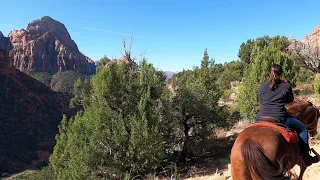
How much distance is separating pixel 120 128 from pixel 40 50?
17806 cm

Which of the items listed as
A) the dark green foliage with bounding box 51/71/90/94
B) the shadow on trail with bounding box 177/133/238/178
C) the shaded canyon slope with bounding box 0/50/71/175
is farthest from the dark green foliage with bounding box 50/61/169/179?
the dark green foliage with bounding box 51/71/90/94

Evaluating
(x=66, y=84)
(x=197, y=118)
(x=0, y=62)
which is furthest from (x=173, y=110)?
(x=66, y=84)

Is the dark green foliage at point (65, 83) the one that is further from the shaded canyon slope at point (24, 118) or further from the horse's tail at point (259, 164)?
the horse's tail at point (259, 164)

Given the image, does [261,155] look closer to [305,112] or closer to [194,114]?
[305,112]

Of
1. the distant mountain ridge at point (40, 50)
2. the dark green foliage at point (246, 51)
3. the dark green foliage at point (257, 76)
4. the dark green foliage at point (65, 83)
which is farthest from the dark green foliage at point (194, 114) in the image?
the distant mountain ridge at point (40, 50)

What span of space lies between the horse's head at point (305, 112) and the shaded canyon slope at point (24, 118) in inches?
2165

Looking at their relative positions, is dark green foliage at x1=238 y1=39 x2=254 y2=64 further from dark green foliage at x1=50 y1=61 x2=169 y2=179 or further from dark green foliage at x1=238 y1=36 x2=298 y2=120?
dark green foliage at x1=50 y1=61 x2=169 y2=179

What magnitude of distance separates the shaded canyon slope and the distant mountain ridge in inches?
3157

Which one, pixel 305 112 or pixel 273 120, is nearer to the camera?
pixel 273 120

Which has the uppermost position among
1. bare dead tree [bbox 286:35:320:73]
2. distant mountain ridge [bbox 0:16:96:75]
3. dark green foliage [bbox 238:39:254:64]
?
distant mountain ridge [bbox 0:16:96:75]

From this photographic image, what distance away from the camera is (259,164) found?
361cm

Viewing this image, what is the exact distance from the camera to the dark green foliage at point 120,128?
10.9m

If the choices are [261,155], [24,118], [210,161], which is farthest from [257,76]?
[24,118]

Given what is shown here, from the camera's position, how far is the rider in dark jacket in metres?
4.25
